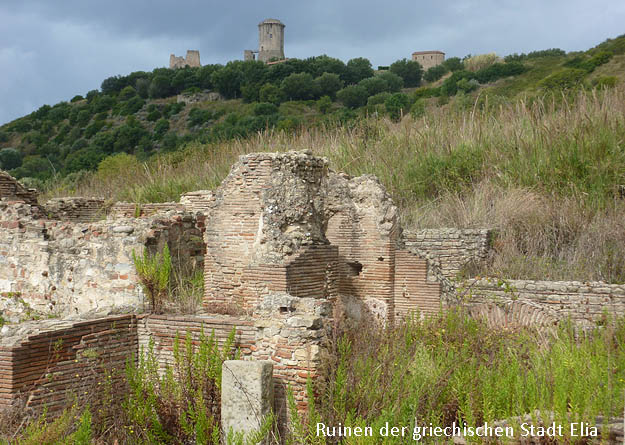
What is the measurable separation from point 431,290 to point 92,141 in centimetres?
3546

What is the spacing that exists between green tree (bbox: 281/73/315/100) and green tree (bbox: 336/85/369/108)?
2700 mm

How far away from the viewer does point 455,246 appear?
11.3 meters

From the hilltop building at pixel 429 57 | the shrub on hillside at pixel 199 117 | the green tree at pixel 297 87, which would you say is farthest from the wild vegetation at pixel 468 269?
the hilltop building at pixel 429 57

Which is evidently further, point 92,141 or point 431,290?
point 92,141

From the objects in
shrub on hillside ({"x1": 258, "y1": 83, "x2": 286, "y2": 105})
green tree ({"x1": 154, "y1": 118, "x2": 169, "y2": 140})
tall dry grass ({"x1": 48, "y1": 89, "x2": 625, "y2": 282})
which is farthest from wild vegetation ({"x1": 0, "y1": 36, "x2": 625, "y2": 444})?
green tree ({"x1": 154, "y1": 118, "x2": 169, "y2": 140})

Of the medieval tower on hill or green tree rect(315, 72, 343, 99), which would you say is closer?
green tree rect(315, 72, 343, 99)

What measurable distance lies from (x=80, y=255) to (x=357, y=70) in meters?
42.5

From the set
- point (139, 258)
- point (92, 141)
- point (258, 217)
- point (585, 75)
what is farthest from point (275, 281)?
point (92, 141)

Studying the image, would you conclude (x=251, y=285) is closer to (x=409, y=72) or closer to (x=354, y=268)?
(x=354, y=268)

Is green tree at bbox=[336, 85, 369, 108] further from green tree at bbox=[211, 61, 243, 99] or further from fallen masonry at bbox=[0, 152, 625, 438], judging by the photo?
fallen masonry at bbox=[0, 152, 625, 438]

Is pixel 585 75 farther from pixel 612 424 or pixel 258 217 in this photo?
pixel 612 424

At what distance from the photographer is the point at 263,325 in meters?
6.13

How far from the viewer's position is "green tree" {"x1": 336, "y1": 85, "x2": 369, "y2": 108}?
40375mm

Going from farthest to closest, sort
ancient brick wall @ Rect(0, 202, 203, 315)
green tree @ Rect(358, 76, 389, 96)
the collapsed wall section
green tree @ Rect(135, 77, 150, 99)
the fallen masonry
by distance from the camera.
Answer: green tree @ Rect(135, 77, 150, 99) → green tree @ Rect(358, 76, 389, 96) → ancient brick wall @ Rect(0, 202, 203, 315) → the collapsed wall section → the fallen masonry
